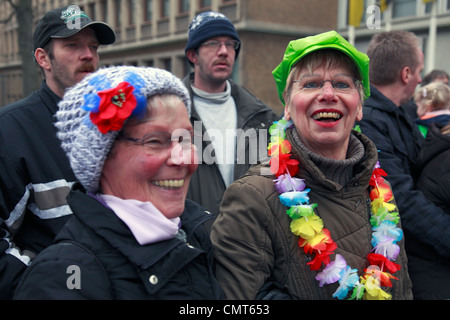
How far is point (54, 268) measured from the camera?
1296mm

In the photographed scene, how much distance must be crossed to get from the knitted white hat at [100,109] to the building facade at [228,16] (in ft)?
54.6

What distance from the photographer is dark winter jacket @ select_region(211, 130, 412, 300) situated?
1721 millimetres

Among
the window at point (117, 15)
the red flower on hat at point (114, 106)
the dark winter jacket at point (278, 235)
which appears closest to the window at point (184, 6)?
the window at point (117, 15)

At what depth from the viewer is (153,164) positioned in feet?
4.83

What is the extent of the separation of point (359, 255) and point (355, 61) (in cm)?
85

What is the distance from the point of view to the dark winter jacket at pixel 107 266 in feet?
4.24

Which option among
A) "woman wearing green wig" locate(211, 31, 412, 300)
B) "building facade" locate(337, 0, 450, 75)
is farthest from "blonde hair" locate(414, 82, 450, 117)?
"building facade" locate(337, 0, 450, 75)

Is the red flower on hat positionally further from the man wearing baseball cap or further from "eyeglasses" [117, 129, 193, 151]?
the man wearing baseball cap

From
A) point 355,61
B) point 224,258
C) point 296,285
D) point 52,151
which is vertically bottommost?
point 296,285

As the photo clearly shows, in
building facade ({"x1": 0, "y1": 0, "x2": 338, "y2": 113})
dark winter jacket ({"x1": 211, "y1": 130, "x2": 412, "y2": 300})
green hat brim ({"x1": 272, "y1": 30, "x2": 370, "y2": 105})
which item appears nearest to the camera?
dark winter jacket ({"x1": 211, "y1": 130, "x2": 412, "y2": 300})

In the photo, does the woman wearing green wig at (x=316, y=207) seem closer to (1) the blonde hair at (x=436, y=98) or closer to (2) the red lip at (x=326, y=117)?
(2) the red lip at (x=326, y=117)

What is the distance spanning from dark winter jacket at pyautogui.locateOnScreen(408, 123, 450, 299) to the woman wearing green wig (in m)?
0.51
